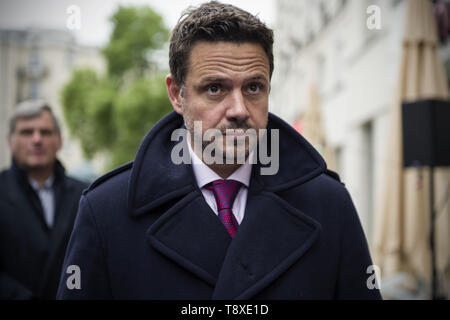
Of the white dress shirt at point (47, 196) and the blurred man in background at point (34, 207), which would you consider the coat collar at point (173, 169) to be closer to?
the blurred man in background at point (34, 207)

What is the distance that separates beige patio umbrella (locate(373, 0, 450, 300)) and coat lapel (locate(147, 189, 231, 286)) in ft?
12.9

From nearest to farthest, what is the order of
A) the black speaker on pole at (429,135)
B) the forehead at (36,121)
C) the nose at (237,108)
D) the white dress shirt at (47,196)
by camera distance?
the nose at (237,108) → the white dress shirt at (47,196) → the forehead at (36,121) → the black speaker on pole at (429,135)

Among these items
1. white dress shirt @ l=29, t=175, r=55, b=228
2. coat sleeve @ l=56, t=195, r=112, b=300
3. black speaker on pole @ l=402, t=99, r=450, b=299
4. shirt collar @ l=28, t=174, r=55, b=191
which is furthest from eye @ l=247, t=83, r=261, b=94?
black speaker on pole @ l=402, t=99, r=450, b=299

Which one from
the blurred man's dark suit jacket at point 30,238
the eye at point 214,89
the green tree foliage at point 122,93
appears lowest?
the blurred man's dark suit jacket at point 30,238

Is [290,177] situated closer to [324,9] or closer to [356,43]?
[356,43]

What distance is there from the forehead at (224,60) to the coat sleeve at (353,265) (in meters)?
A: 0.71

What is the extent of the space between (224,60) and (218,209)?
1.98 feet

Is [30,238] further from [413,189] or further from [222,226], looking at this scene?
[413,189]

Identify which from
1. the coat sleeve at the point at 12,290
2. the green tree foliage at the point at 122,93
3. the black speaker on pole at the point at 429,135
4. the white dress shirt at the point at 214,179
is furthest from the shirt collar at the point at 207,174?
the green tree foliage at the point at 122,93

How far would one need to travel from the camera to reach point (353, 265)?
6.04 ft

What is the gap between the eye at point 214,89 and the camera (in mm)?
1794

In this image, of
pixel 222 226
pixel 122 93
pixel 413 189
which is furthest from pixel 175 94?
pixel 122 93

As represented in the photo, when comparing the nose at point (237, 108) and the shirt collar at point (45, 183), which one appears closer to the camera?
the nose at point (237, 108)
